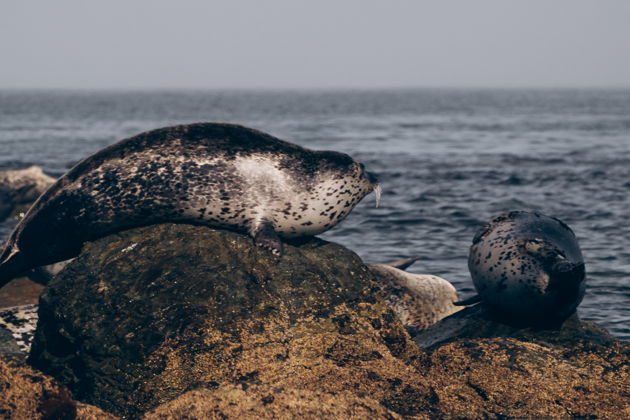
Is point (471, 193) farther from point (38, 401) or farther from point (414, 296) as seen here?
point (38, 401)

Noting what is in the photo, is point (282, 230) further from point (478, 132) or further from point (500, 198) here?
point (478, 132)

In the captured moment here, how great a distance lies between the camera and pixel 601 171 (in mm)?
23031

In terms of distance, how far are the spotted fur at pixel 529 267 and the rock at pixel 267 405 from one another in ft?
7.65

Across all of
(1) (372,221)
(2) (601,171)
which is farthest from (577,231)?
(2) (601,171)

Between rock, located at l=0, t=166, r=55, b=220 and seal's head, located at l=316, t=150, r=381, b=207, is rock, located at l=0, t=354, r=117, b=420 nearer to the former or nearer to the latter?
seal's head, located at l=316, t=150, r=381, b=207

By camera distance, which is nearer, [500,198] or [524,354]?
[524,354]

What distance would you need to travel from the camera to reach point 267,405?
A: 4277mm

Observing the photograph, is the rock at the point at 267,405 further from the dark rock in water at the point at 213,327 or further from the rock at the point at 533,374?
the rock at the point at 533,374

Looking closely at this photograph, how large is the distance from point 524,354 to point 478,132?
4281 centimetres

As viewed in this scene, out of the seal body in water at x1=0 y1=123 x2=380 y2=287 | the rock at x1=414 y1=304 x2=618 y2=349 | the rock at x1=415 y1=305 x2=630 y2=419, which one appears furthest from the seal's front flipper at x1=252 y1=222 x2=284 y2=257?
the rock at x1=414 y1=304 x2=618 y2=349

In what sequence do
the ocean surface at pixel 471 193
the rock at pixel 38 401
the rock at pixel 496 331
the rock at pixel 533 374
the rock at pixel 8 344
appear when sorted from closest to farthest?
the rock at pixel 38 401
the rock at pixel 533 374
the rock at pixel 8 344
the rock at pixel 496 331
the ocean surface at pixel 471 193

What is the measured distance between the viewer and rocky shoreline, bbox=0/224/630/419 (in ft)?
14.9

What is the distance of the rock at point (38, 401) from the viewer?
450 cm

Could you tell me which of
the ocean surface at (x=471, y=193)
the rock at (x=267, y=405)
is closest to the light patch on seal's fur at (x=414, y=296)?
the ocean surface at (x=471, y=193)
